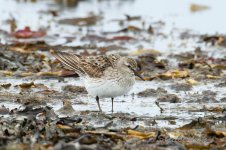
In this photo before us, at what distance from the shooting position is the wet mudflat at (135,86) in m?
7.66

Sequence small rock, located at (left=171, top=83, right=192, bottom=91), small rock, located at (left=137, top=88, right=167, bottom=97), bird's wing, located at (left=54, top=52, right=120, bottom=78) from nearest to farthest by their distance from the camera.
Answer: bird's wing, located at (left=54, top=52, right=120, bottom=78) < small rock, located at (left=137, top=88, right=167, bottom=97) < small rock, located at (left=171, top=83, right=192, bottom=91)

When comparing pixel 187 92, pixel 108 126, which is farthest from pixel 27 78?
pixel 108 126

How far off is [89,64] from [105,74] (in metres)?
0.35

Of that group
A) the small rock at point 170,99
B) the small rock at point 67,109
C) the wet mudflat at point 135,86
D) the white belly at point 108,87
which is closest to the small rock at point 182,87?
the wet mudflat at point 135,86

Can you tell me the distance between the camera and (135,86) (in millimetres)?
11805

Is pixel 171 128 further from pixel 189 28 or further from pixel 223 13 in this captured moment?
pixel 223 13

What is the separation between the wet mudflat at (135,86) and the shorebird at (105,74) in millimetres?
302

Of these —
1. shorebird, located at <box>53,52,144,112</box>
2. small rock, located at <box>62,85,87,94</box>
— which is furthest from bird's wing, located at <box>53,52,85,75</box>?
small rock, located at <box>62,85,87,94</box>

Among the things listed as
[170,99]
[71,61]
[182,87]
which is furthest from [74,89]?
[182,87]

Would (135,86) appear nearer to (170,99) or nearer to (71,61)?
(170,99)

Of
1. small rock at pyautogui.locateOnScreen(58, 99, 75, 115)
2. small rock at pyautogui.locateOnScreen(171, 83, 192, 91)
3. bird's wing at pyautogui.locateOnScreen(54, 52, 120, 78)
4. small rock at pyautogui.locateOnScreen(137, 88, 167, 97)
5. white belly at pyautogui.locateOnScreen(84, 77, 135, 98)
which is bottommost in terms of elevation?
small rock at pyautogui.locateOnScreen(58, 99, 75, 115)

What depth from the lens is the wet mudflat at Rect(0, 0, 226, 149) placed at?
7.66 meters

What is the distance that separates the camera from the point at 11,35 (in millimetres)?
16500

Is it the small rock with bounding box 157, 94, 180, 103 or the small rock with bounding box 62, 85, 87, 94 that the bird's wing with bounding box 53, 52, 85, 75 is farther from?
the small rock with bounding box 157, 94, 180, 103
